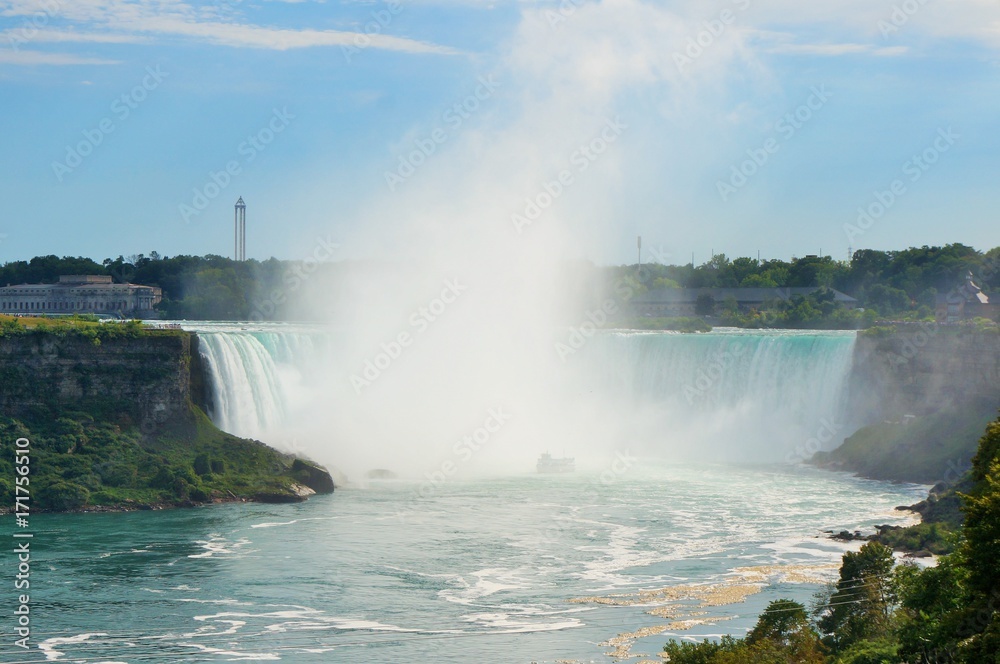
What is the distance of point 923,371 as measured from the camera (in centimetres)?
4488

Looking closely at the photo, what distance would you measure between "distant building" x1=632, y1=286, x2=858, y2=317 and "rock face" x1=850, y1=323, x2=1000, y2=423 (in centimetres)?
3575

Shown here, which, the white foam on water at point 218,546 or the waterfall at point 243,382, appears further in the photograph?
the waterfall at point 243,382

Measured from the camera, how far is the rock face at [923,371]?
4184 centimetres

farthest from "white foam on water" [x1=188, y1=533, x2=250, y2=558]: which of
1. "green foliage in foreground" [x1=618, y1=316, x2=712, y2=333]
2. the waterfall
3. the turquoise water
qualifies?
"green foliage in foreground" [x1=618, y1=316, x2=712, y2=333]

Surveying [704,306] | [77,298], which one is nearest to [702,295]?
[704,306]

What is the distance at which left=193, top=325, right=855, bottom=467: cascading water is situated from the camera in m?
43.2

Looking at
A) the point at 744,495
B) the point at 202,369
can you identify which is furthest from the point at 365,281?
the point at 744,495

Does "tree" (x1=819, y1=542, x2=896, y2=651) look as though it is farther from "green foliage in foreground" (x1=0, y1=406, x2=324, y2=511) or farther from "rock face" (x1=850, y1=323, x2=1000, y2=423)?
"rock face" (x1=850, y1=323, x2=1000, y2=423)

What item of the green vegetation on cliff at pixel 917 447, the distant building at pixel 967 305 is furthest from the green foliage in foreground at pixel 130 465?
the distant building at pixel 967 305

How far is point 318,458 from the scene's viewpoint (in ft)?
136

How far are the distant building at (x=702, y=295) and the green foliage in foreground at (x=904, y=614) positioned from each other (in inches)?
2448
